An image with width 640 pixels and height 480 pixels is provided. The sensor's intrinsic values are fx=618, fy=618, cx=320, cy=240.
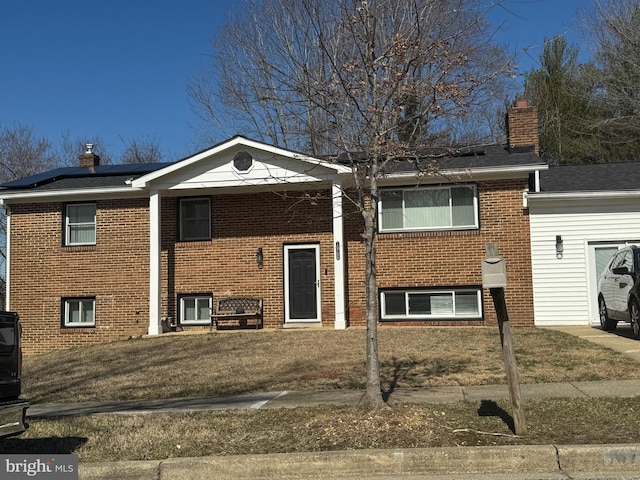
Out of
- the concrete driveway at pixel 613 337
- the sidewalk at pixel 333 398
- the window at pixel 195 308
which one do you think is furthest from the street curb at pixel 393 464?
the window at pixel 195 308

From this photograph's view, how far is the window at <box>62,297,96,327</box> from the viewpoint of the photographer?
53.3 feet

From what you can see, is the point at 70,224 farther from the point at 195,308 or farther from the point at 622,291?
the point at 622,291

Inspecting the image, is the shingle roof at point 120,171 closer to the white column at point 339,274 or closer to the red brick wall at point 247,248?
the white column at point 339,274

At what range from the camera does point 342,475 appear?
5152mm

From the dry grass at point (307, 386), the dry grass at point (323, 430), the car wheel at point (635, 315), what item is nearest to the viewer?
the dry grass at point (323, 430)

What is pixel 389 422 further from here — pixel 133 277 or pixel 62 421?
pixel 133 277

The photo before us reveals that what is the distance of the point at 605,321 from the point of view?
1297cm

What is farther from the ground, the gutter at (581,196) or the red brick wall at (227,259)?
the gutter at (581,196)

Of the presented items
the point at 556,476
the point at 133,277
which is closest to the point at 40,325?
the point at 133,277

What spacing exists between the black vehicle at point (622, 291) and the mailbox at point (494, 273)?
260 inches

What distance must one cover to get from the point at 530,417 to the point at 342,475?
7.50 feet

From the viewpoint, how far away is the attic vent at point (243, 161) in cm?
1477

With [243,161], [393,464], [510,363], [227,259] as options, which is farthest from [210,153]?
[393,464]

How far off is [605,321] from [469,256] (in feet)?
10.6
